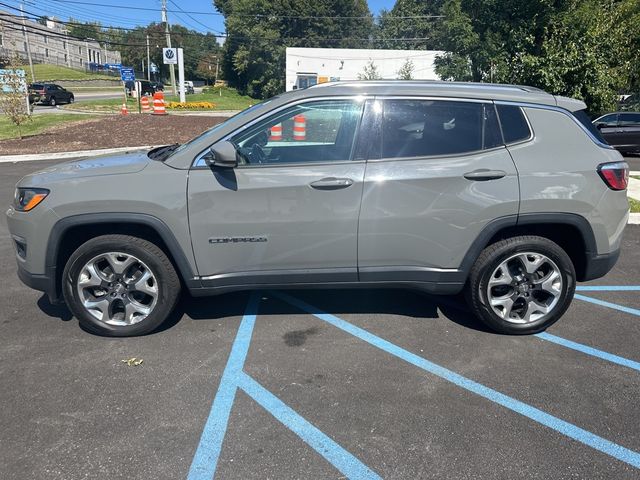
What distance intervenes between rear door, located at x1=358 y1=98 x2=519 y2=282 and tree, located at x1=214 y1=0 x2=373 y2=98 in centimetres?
6416

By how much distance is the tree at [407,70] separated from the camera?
164 ft

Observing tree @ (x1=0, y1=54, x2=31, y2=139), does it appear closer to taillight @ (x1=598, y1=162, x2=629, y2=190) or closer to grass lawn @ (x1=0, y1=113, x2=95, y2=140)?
grass lawn @ (x1=0, y1=113, x2=95, y2=140)

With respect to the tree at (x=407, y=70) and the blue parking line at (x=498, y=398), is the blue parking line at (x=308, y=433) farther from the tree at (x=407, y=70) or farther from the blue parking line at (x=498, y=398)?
the tree at (x=407, y=70)

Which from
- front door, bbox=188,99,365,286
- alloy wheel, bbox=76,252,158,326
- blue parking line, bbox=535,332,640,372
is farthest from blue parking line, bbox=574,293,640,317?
alloy wheel, bbox=76,252,158,326

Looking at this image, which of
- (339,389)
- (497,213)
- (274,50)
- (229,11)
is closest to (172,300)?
(339,389)

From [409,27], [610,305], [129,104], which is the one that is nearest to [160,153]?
[610,305]

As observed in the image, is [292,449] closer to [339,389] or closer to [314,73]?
[339,389]

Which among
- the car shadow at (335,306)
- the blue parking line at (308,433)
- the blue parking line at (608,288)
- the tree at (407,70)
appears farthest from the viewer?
the tree at (407,70)

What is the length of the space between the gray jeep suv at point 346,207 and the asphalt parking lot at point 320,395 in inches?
16.0

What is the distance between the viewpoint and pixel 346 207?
11.6ft

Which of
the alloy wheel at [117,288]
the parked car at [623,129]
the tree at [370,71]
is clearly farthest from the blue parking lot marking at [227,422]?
the tree at [370,71]

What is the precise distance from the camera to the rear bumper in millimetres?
3805

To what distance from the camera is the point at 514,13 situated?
25.6 m

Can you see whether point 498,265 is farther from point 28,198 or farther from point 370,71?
point 370,71
